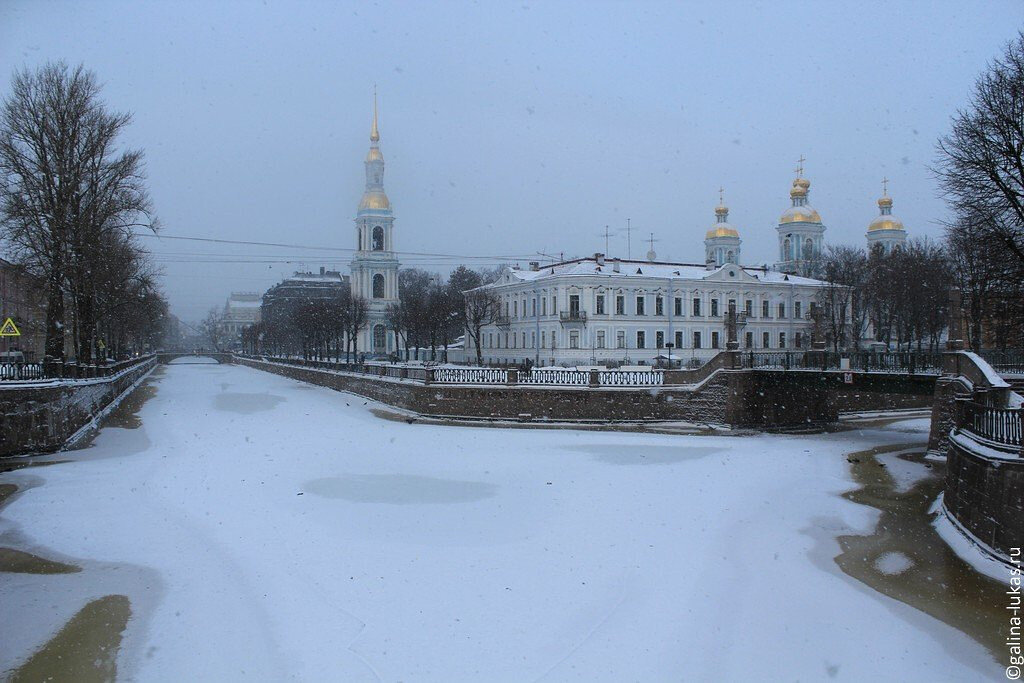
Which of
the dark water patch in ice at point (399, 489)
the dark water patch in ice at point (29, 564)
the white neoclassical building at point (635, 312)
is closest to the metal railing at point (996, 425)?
the dark water patch in ice at point (399, 489)

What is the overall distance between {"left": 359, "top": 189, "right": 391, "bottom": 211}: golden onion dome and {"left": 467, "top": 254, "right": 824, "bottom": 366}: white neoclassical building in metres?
32.9

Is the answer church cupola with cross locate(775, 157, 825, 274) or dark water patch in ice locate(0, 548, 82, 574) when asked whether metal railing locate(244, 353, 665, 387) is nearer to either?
dark water patch in ice locate(0, 548, 82, 574)

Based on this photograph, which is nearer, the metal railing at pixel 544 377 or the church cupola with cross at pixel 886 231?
the metal railing at pixel 544 377

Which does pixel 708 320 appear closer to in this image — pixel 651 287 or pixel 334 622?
pixel 651 287

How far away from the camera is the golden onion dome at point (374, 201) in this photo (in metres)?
89.6

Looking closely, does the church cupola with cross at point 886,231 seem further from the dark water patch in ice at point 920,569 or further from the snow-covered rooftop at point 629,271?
the dark water patch in ice at point 920,569

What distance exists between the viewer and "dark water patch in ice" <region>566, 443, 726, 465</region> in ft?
73.5

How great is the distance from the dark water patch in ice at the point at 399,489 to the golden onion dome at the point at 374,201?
243 ft

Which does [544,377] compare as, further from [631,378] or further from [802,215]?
[802,215]

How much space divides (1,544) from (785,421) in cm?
2908

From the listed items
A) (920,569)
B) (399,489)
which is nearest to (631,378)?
(399,489)

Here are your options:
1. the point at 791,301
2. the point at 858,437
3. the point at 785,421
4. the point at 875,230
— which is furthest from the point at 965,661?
the point at 875,230

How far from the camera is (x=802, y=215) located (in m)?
81.9

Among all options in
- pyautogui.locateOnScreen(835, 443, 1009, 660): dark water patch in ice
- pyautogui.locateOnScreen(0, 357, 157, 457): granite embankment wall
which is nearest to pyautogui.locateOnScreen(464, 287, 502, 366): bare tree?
pyautogui.locateOnScreen(0, 357, 157, 457): granite embankment wall
